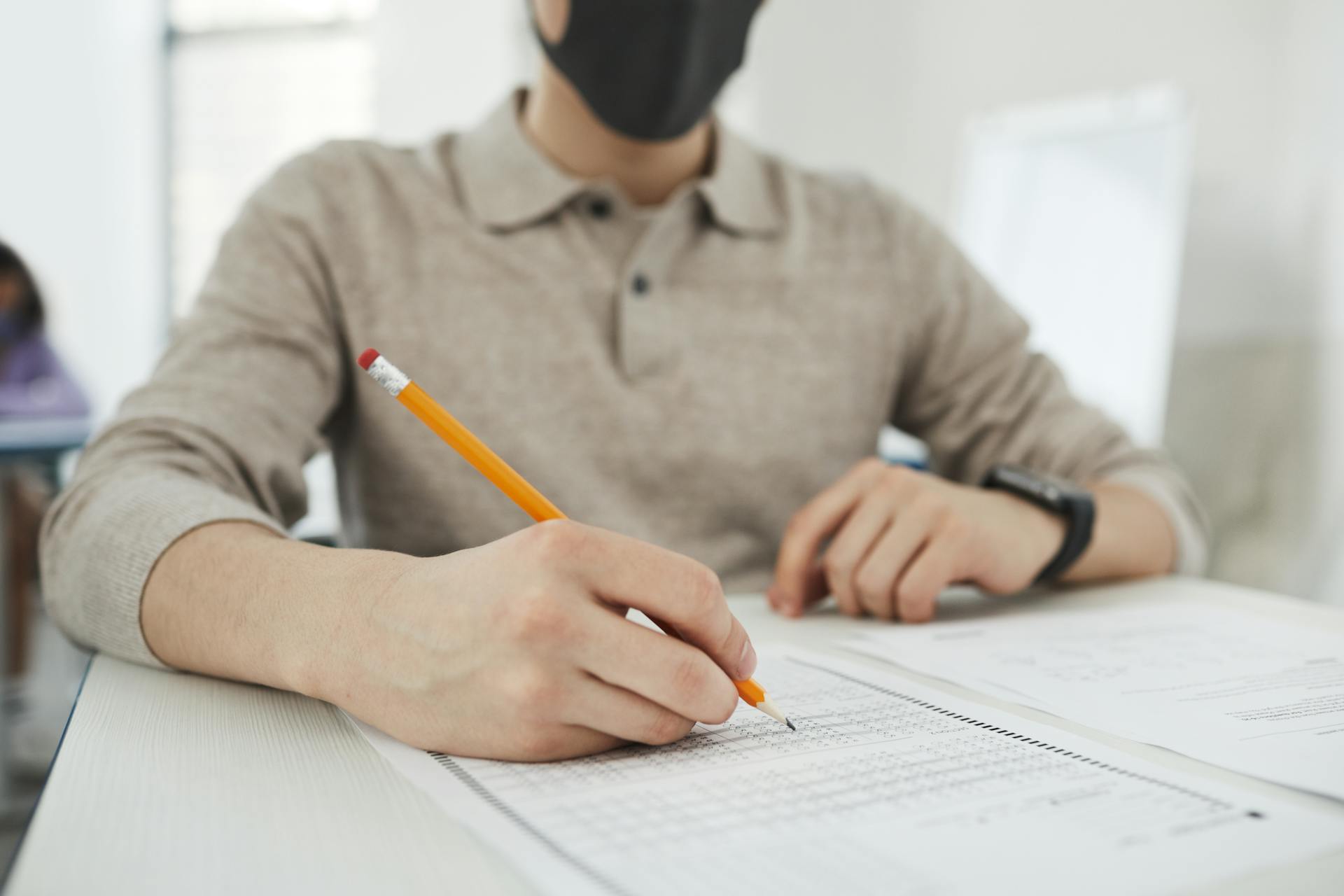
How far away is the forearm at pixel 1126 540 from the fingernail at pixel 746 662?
1.41 ft

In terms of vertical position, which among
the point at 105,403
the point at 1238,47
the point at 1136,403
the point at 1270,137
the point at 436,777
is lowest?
the point at 105,403

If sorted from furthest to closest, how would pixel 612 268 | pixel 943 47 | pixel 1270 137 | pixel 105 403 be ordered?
1. pixel 105 403
2. pixel 943 47
3. pixel 1270 137
4. pixel 612 268

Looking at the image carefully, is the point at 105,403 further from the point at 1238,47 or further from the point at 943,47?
the point at 1238,47

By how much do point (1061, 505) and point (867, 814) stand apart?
459mm

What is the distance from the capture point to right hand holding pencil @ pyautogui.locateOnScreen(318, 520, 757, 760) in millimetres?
398

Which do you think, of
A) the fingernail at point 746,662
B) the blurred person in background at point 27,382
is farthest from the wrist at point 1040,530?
the blurred person in background at point 27,382

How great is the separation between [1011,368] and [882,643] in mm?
509

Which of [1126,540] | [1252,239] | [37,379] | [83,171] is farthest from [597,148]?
[83,171]

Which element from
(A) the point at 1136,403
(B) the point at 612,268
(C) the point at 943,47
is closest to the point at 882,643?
(B) the point at 612,268

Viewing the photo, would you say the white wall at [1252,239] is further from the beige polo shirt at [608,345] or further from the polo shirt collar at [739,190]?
the polo shirt collar at [739,190]

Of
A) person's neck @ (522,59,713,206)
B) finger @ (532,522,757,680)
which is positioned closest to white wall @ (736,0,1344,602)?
person's neck @ (522,59,713,206)

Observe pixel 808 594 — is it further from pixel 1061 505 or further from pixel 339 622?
pixel 339 622

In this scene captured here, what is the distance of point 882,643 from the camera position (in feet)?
2.05

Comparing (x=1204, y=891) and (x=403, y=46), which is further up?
(x=403, y=46)
